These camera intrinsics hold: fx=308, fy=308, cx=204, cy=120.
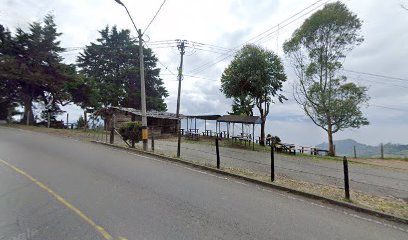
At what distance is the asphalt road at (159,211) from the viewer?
16.8ft

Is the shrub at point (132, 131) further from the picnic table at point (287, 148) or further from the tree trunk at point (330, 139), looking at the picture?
the tree trunk at point (330, 139)

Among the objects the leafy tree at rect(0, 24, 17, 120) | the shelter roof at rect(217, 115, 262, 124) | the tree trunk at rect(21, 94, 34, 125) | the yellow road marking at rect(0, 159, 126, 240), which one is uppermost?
the leafy tree at rect(0, 24, 17, 120)

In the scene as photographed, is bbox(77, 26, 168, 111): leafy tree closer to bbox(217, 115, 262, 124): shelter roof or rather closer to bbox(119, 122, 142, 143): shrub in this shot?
bbox(217, 115, 262, 124): shelter roof

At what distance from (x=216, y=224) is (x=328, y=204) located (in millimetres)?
3548

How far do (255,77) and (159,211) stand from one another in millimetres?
28597

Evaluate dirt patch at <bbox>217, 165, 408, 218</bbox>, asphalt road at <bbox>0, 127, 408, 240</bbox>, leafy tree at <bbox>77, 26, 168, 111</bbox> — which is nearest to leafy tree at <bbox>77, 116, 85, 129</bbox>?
leafy tree at <bbox>77, 26, 168, 111</bbox>

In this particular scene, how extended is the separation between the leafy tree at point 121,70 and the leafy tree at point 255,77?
64.2 feet

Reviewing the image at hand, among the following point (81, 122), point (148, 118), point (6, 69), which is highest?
point (6, 69)

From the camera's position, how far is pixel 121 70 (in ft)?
168

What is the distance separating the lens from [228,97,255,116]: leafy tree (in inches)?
→ 1558

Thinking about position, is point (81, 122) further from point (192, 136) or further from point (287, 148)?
point (287, 148)

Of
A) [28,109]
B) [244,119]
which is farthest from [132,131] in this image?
[28,109]

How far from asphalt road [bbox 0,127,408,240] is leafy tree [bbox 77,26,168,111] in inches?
1640

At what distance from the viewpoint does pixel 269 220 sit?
5934 mm
